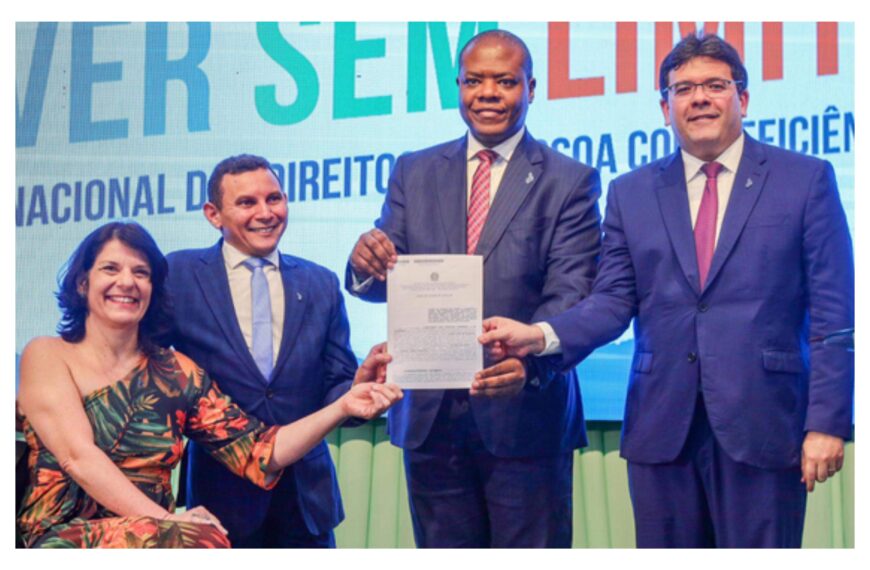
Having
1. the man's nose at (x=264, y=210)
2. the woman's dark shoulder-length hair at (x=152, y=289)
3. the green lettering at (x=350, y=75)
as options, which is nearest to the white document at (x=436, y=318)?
the man's nose at (x=264, y=210)

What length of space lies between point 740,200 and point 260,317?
1.54 meters

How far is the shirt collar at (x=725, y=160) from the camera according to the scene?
12.3ft

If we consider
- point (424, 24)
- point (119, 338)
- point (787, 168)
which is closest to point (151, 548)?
point (119, 338)

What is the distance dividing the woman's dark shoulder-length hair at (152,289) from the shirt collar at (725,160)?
1.67 m

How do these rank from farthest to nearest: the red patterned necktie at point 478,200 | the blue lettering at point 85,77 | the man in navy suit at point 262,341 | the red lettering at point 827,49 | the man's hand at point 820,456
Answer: the blue lettering at point 85,77 → the red lettering at point 827,49 → the man in navy suit at point 262,341 → the red patterned necktie at point 478,200 → the man's hand at point 820,456

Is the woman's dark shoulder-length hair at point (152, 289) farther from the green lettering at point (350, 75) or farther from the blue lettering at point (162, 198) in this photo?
the green lettering at point (350, 75)

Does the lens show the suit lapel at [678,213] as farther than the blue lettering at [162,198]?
No

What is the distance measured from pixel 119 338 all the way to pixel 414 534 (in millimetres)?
1100

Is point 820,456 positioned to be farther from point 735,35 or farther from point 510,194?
point 735,35

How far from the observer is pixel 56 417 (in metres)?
Answer: 3.72

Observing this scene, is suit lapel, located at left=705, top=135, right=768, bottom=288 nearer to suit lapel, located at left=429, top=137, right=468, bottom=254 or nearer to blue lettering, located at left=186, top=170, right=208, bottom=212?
suit lapel, located at left=429, top=137, right=468, bottom=254

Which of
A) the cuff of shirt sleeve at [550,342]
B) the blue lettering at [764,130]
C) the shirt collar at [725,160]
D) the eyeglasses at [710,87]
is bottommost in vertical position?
the cuff of shirt sleeve at [550,342]

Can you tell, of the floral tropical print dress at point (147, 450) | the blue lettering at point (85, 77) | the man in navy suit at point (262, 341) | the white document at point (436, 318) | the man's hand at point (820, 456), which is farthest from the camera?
the blue lettering at point (85, 77)

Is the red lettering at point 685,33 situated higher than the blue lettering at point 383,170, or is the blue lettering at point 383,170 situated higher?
the red lettering at point 685,33
